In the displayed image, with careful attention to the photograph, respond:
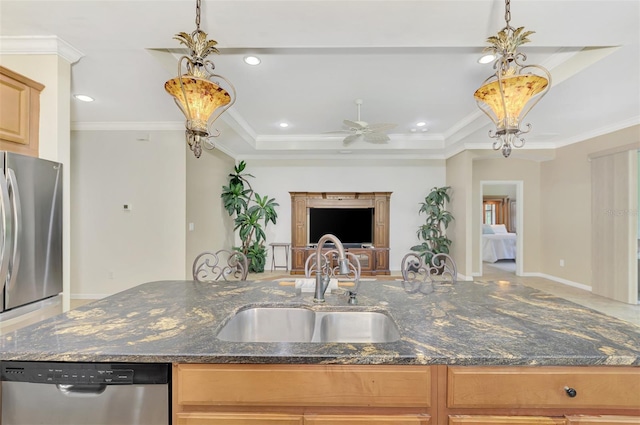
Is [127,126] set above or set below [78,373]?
above

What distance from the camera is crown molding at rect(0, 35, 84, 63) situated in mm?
1985

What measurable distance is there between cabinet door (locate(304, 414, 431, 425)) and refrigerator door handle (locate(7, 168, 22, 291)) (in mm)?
2084

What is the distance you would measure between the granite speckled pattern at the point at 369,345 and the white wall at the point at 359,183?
4.70 meters

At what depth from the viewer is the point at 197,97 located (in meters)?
1.50

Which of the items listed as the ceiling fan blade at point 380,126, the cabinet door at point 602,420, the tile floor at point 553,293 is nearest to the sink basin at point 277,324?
the cabinet door at point 602,420

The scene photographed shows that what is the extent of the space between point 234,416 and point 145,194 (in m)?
4.03

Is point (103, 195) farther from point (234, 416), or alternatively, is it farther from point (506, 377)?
point (506, 377)

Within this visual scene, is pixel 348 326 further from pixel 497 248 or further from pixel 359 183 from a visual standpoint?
pixel 497 248

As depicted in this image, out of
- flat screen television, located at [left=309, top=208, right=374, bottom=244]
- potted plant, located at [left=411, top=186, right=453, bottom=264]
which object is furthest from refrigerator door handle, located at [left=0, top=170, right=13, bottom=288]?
potted plant, located at [left=411, top=186, right=453, bottom=264]

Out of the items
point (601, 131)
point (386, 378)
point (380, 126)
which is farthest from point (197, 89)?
point (601, 131)

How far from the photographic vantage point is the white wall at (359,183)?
6277mm

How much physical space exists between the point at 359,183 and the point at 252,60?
13.3ft

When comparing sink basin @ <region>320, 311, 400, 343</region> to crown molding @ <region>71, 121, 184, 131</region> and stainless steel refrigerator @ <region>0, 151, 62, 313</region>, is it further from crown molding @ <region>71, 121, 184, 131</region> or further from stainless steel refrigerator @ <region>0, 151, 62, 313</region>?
crown molding @ <region>71, 121, 184, 131</region>

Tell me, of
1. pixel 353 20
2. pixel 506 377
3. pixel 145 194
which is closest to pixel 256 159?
pixel 145 194
